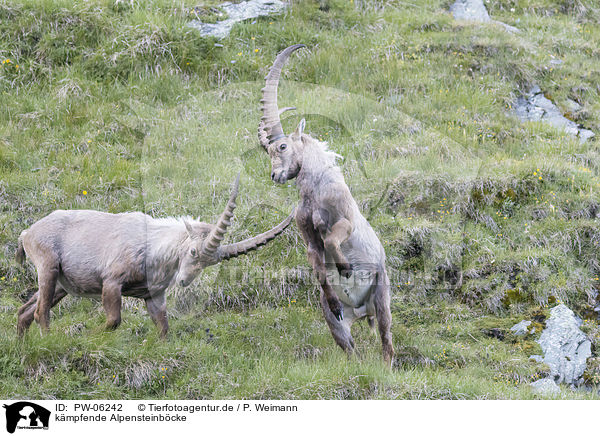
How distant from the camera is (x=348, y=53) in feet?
48.3

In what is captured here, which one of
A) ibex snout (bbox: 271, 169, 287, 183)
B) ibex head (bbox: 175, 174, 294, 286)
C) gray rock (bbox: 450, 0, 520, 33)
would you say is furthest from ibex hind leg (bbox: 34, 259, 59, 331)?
gray rock (bbox: 450, 0, 520, 33)

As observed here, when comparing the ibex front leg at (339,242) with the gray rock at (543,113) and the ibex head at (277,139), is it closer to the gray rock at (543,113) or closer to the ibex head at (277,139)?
the ibex head at (277,139)

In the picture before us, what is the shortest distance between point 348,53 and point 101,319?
8.14 meters

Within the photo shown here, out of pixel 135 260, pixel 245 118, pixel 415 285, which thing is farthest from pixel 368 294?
pixel 245 118

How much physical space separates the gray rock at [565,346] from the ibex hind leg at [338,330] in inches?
107

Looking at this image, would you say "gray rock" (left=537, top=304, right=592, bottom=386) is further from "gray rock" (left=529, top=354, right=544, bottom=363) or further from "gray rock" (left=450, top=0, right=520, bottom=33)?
"gray rock" (left=450, top=0, right=520, bottom=33)

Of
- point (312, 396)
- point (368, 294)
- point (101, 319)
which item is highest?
point (368, 294)

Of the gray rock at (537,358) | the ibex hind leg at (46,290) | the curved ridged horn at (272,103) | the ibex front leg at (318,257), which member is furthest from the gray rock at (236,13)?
the gray rock at (537,358)

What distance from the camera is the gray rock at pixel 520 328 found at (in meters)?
9.57

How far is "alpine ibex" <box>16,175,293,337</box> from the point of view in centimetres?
822

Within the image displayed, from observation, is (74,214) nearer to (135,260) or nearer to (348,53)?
(135,260)

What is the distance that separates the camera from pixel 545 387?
845 centimetres

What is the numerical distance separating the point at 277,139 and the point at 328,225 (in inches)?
46.6
